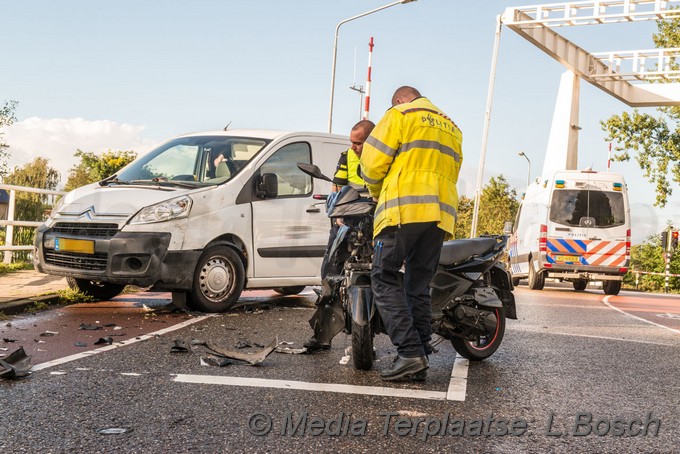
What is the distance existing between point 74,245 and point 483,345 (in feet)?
13.5

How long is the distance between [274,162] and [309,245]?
988 mm

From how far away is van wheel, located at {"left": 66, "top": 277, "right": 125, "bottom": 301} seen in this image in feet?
30.7

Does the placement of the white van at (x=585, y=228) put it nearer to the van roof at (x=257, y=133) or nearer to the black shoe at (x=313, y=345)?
the van roof at (x=257, y=133)

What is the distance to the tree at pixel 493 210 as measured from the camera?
60.3m

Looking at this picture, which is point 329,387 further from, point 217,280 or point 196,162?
point 196,162

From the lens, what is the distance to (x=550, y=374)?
6.15 meters

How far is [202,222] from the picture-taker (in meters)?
8.57

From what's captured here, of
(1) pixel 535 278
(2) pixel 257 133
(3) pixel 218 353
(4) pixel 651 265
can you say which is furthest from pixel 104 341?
(4) pixel 651 265

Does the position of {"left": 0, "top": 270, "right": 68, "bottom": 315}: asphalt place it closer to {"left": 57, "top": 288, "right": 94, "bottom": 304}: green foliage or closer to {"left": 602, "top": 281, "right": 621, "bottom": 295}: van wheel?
{"left": 57, "top": 288, "right": 94, "bottom": 304}: green foliage

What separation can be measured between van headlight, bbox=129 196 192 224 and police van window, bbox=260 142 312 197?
1.14 metres

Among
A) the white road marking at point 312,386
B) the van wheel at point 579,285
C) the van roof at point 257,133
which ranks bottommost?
the van wheel at point 579,285

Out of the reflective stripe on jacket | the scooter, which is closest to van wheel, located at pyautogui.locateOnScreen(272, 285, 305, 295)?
the reflective stripe on jacket

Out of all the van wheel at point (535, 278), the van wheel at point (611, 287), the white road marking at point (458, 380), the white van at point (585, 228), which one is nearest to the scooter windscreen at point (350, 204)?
the white road marking at point (458, 380)

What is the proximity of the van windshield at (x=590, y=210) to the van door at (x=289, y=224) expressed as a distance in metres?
10.1
